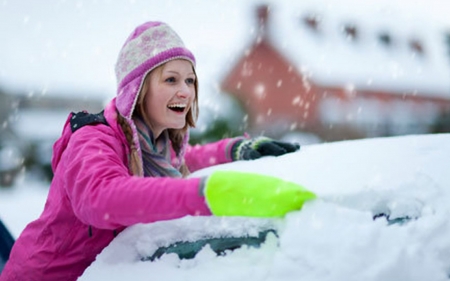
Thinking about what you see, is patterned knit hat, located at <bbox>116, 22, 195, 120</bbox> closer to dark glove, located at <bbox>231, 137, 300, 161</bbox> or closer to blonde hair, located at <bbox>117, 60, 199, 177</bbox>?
blonde hair, located at <bbox>117, 60, 199, 177</bbox>

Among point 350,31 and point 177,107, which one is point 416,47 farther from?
point 177,107

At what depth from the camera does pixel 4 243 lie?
2.38m

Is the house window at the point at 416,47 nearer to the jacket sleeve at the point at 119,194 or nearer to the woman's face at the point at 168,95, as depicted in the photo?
the woman's face at the point at 168,95

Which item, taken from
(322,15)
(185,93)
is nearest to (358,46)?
(322,15)

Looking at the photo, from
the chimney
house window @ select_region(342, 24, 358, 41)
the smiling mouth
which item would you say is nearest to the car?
the smiling mouth

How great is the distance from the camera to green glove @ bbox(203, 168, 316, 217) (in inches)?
40.7

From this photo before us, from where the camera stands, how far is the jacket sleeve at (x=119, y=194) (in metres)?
1.11

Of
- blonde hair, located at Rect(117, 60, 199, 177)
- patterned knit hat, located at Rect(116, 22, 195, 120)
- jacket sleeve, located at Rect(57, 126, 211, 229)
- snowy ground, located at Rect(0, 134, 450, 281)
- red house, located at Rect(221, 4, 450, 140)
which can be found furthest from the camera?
red house, located at Rect(221, 4, 450, 140)

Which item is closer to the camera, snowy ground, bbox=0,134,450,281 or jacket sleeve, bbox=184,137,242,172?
snowy ground, bbox=0,134,450,281

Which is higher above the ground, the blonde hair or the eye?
the eye

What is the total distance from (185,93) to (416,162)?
888mm

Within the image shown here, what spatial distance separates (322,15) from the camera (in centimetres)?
2314

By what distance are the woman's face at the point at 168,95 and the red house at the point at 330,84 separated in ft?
53.4

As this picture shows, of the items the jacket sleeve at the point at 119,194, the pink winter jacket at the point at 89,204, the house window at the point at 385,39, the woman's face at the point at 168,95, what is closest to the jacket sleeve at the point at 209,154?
the woman's face at the point at 168,95
